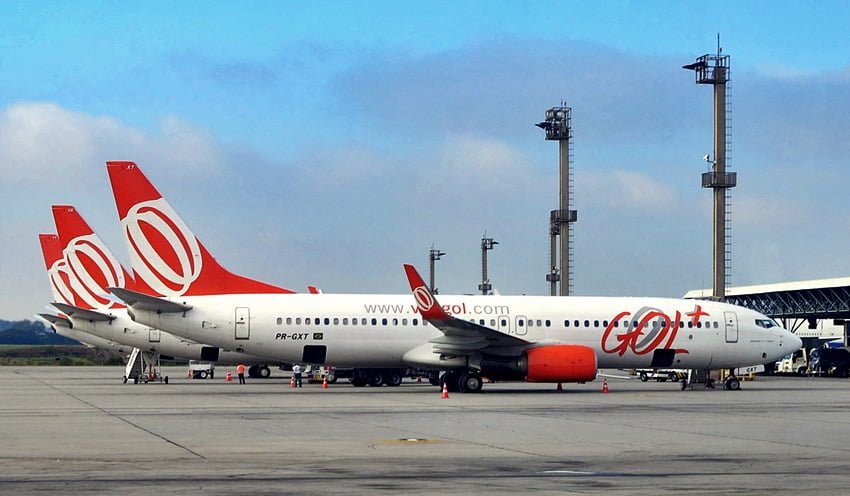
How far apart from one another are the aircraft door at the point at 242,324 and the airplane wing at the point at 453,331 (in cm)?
601

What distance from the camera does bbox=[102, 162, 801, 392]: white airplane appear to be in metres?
41.1

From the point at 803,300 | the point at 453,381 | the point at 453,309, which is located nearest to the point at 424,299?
the point at 453,381

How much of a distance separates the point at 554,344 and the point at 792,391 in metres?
9.24

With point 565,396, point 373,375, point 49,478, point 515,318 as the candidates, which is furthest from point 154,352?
point 49,478

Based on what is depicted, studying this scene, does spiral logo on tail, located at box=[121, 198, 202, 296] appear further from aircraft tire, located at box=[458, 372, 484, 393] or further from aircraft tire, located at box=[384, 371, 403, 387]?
aircraft tire, located at box=[384, 371, 403, 387]

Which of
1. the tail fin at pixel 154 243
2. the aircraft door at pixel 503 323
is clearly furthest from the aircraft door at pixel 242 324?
the aircraft door at pixel 503 323

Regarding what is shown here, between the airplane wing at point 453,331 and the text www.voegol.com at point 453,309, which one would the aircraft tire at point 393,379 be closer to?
the text www.voegol.com at point 453,309

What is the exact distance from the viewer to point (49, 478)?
1545 centimetres

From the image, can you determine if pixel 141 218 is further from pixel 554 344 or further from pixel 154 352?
pixel 554 344

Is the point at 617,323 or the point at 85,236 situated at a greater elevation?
the point at 85,236

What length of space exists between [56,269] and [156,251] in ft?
72.9

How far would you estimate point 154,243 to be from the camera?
41906 mm

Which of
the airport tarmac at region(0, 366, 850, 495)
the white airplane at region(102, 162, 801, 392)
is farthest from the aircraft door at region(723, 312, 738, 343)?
the airport tarmac at region(0, 366, 850, 495)

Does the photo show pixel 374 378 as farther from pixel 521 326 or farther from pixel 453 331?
pixel 453 331
